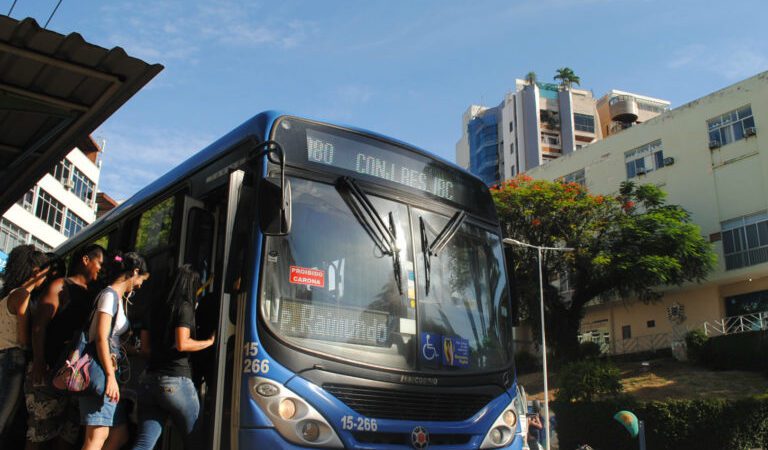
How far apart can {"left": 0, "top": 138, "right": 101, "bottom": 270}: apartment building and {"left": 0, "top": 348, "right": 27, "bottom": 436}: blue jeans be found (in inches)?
1231

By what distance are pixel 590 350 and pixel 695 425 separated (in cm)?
1379

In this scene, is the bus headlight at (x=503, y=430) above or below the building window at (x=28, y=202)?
below

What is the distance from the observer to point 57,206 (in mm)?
42500

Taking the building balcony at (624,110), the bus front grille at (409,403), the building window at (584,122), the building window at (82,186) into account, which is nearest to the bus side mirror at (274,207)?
the bus front grille at (409,403)

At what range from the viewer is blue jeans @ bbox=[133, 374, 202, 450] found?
4.87m

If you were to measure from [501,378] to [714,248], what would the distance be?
32.0 metres

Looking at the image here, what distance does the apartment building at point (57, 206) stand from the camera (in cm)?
3650

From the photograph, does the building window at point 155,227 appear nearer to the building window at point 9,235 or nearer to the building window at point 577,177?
the building window at point 9,235

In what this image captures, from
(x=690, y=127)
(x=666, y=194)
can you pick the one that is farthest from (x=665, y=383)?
(x=690, y=127)

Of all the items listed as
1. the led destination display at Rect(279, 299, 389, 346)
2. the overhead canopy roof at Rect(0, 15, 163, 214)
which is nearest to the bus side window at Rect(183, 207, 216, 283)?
the led destination display at Rect(279, 299, 389, 346)

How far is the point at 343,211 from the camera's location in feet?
18.2

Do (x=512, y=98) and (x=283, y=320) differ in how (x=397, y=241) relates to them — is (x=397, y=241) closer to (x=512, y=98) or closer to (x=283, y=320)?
(x=283, y=320)

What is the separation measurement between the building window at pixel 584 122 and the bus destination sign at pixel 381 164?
7243 centimetres

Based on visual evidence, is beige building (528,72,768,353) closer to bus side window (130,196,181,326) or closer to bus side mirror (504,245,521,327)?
bus side mirror (504,245,521,327)
